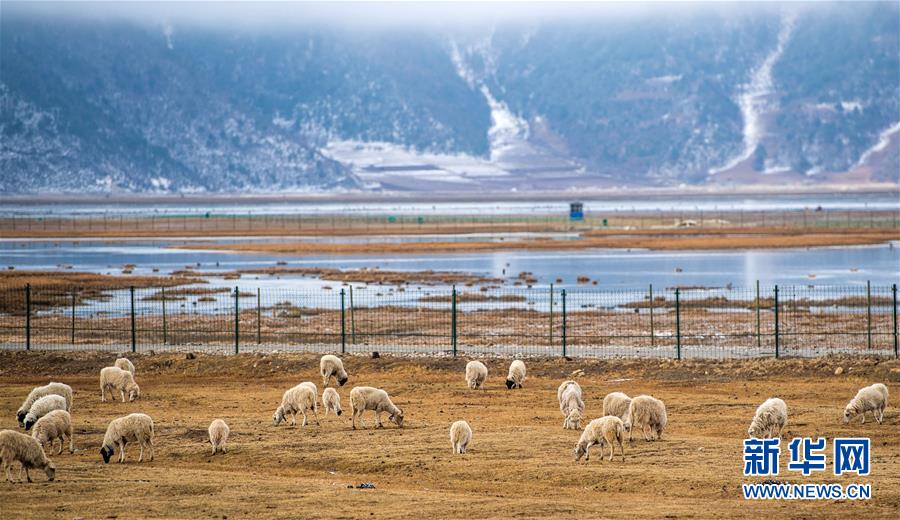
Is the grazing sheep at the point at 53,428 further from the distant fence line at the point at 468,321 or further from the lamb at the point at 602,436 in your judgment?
the distant fence line at the point at 468,321

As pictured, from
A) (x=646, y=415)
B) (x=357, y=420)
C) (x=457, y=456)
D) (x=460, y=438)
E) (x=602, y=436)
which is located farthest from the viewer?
(x=357, y=420)

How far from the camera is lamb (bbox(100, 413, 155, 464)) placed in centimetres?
1827

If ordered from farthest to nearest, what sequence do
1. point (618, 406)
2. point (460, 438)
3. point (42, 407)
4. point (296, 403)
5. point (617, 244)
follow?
point (617, 244)
point (296, 403)
point (42, 407)
point (618, 406)
point (460, 438)

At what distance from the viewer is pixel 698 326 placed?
127ft

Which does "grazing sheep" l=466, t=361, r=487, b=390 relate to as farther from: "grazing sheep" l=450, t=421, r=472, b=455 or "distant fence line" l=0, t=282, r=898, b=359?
"grazing sheep" l=450, t=421, r=472, b=455

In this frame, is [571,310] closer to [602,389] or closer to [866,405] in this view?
[602,389]

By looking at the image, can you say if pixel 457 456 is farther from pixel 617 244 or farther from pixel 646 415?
pixel 617 244

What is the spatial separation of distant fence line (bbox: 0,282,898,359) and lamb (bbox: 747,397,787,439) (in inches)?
410

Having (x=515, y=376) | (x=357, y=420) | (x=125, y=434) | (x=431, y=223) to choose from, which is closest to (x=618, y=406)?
(x=357, y=420)

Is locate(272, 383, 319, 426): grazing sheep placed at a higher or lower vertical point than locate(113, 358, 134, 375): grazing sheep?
lower

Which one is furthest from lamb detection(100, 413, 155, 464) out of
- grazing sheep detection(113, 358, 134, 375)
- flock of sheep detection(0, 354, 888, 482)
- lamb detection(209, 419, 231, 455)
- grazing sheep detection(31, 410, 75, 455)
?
grazing sheep detection(113, 358, 134, 375)

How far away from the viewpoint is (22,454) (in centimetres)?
1667

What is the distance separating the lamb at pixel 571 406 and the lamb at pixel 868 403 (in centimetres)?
421

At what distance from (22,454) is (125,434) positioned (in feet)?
6.27
